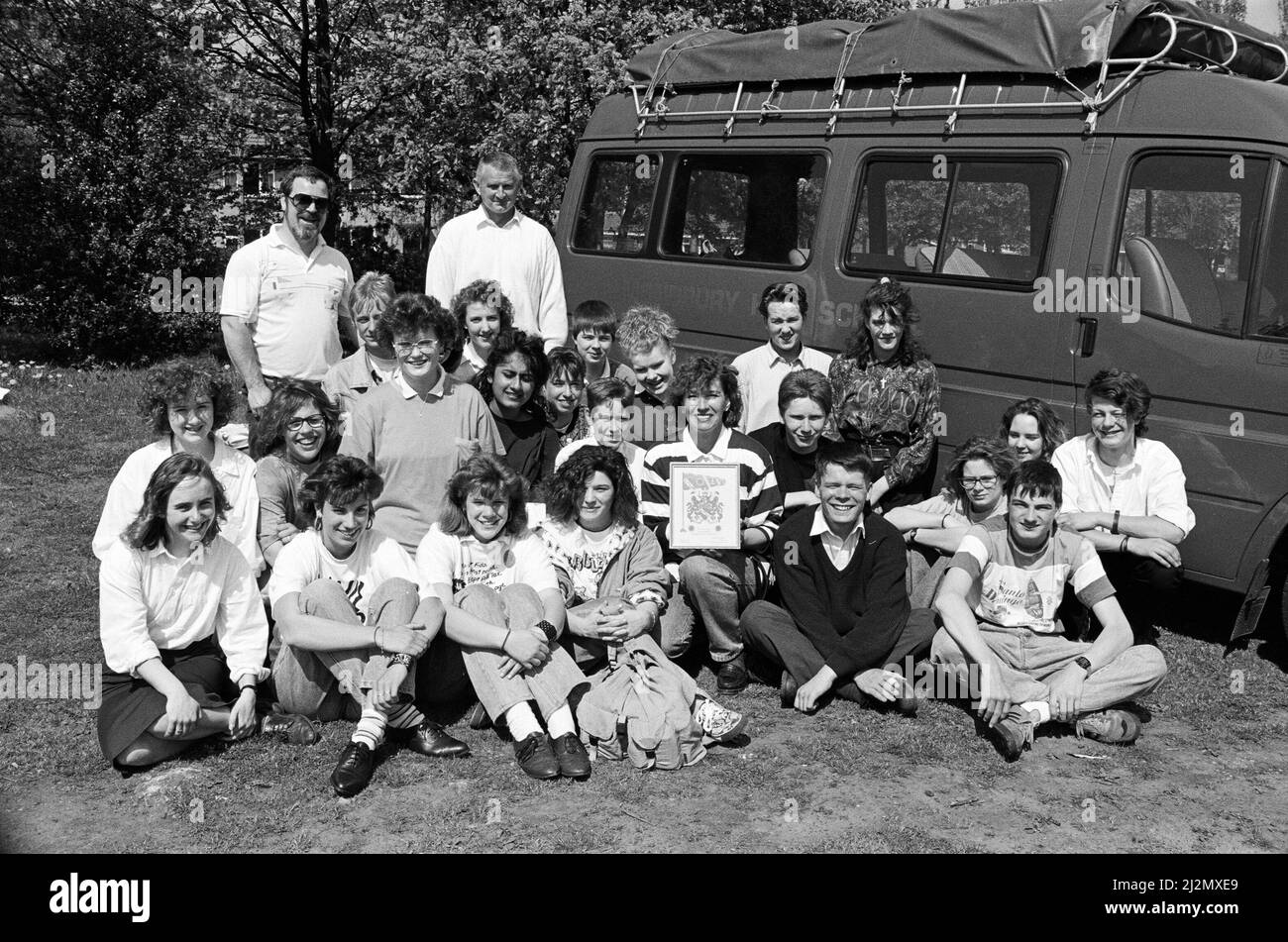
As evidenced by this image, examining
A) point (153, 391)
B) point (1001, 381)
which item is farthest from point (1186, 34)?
point (153, 391)

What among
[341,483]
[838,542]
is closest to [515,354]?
[341,483]

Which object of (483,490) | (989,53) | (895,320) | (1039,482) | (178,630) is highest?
(989,53)

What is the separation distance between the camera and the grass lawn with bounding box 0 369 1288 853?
13.2 ft

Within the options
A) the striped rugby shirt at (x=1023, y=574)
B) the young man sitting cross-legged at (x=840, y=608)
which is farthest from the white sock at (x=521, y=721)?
the striped rugby shirt at (x=1023, y=574)

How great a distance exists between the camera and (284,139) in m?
20.0

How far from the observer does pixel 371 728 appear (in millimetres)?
4504

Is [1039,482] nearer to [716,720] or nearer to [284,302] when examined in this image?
[716,720]

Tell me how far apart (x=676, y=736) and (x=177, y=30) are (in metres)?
15.4

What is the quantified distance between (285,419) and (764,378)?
257cm

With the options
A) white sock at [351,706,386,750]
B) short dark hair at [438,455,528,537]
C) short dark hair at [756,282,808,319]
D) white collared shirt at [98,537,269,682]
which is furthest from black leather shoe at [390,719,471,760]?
short dark hair at [756,282,808,319]

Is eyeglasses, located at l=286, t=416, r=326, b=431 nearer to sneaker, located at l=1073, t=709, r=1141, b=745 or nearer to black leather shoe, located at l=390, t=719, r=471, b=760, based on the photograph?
black leather shoe, located at l=390, t=719, r=471, b=760

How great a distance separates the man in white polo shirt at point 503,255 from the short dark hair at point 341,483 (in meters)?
2.57

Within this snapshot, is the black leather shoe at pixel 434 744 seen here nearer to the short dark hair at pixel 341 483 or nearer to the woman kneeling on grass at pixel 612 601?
the woman kneeling on grass at pixel 612 601

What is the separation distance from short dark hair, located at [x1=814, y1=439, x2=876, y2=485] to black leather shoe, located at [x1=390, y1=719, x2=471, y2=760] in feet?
6.40
